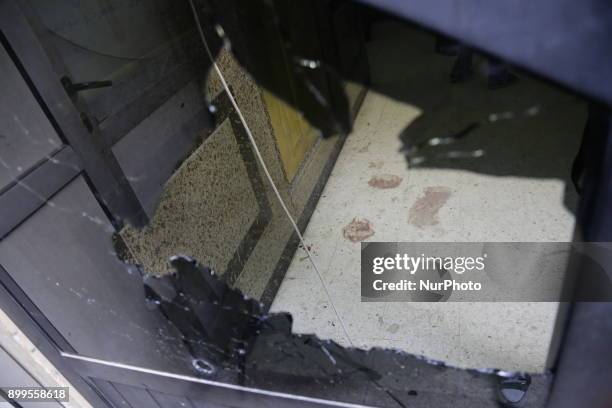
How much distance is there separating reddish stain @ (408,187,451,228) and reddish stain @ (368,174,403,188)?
98mm

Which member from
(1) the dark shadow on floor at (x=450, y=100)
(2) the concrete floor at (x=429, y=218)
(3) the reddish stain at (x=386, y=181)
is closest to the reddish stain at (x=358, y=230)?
(2) the concrete floor at (x=429, y=218)

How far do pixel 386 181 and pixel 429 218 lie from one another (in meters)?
0.20

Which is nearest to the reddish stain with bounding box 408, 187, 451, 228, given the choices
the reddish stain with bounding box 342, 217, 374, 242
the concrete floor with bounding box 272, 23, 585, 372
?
the concrete floor with bounding box 272, 23, 585, 372

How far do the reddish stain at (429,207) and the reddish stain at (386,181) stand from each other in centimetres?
10

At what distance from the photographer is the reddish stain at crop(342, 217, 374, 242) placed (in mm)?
1408

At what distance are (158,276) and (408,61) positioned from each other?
2.22ft

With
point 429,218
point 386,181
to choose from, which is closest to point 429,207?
point 429,218

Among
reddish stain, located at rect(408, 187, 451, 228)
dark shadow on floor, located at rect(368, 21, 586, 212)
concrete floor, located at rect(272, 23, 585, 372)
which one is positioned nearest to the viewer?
dark shadow on floor, located at rect(368, 21, 586, 212)

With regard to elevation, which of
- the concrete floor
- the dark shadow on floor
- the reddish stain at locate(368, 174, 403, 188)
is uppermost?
the reddish stain at locate(368, 174, 403, 188)

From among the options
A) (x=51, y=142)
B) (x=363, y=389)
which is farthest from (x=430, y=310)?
(x=51, y=142)

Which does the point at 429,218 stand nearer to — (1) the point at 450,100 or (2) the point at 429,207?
(2) the point at 429,207

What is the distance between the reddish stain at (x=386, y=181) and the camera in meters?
1.42

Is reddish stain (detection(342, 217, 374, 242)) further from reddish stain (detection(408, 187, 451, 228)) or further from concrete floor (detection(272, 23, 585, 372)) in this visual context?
reddish stain (detection(408, 187, 451, 228))

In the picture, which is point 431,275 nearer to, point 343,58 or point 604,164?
point 343,58
